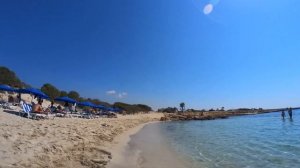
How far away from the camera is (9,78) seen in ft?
162

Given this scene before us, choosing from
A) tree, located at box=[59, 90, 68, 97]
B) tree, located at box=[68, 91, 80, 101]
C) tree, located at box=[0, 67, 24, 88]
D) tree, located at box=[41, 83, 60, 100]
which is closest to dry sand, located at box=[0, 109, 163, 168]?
tree, located at box=[0, 67, 24, 88]

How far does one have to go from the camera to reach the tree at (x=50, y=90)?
53812mm

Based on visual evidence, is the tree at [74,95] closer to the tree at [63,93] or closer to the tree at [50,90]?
the tree at [63,93]

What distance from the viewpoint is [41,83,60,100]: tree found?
2119 inches

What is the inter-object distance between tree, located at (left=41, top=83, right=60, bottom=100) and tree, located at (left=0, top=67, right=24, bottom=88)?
4.75 metres

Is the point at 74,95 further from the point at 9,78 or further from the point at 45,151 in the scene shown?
the point at 45,151

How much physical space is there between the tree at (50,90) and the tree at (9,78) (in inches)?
187

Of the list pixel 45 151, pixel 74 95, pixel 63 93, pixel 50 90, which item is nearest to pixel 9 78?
pixel 50 90

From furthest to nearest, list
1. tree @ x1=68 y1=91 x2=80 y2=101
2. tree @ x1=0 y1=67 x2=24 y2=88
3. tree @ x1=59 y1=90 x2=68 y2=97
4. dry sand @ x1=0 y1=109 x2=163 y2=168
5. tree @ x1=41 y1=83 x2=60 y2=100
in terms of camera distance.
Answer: tree @ x1=68 y1=91 x2=80 y2=101, tree @ x1=59 y1=90 x2=68 y2=97, tree @ x1=41 y1=83 x2=60 y2=100, tree @ x1=0 y1=67 x2=24 y2=88, dry sand @ x1=0 y1=109 x2=163 y2=168

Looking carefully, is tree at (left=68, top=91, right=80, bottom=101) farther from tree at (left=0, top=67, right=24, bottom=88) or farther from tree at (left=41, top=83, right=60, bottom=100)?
tree at (left=0, top=67, right=24, bottom=88)

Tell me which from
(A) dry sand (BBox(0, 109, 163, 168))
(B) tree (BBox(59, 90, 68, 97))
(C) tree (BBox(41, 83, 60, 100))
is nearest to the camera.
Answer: (A) dry sand (BBox(0, 109, 163, 168))

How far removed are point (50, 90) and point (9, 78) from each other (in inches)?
312

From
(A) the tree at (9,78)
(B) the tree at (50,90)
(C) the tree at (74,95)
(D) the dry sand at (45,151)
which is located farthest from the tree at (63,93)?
(D) the dry sand at (45,151)

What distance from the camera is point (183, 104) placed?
11688 centimetres
